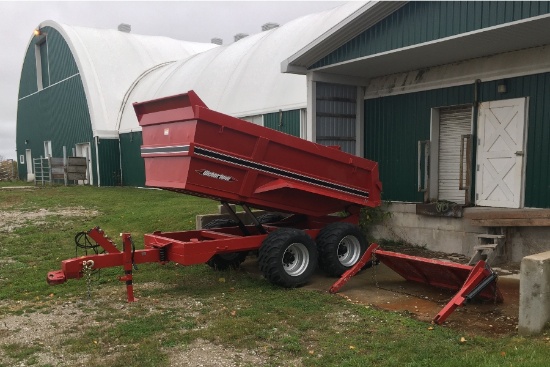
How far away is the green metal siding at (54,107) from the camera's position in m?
27.6

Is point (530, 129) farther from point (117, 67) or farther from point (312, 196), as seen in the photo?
point (117, 67)

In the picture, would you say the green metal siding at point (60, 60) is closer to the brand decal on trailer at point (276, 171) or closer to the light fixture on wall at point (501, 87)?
the brand decal on trailer at point (276, 171)

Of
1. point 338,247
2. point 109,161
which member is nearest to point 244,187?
point 338,247

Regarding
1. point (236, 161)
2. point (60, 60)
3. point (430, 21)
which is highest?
point (60, 60)

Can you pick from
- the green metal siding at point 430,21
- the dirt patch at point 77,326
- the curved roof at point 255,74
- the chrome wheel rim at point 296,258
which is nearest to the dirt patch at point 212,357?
the dirt patch at point 77,326

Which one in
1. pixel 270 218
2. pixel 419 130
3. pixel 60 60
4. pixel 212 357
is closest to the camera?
pixel 212 357

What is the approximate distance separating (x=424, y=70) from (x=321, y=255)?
4870mm

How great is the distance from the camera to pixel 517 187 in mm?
8914

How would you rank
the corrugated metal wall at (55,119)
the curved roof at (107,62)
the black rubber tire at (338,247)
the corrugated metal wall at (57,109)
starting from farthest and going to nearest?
the corrugated metal wall at (55,119)
the corrugated metal wall at (57,109)
the curved roof at (107,62)
the black rubber tire at (338,247)

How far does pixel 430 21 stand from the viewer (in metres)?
8.27

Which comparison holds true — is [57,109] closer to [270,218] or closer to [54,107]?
[54,107]

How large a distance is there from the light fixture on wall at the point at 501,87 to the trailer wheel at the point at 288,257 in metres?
4.53

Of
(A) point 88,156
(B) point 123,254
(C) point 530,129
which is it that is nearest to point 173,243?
(B) point 123,254

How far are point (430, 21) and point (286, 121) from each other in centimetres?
779
